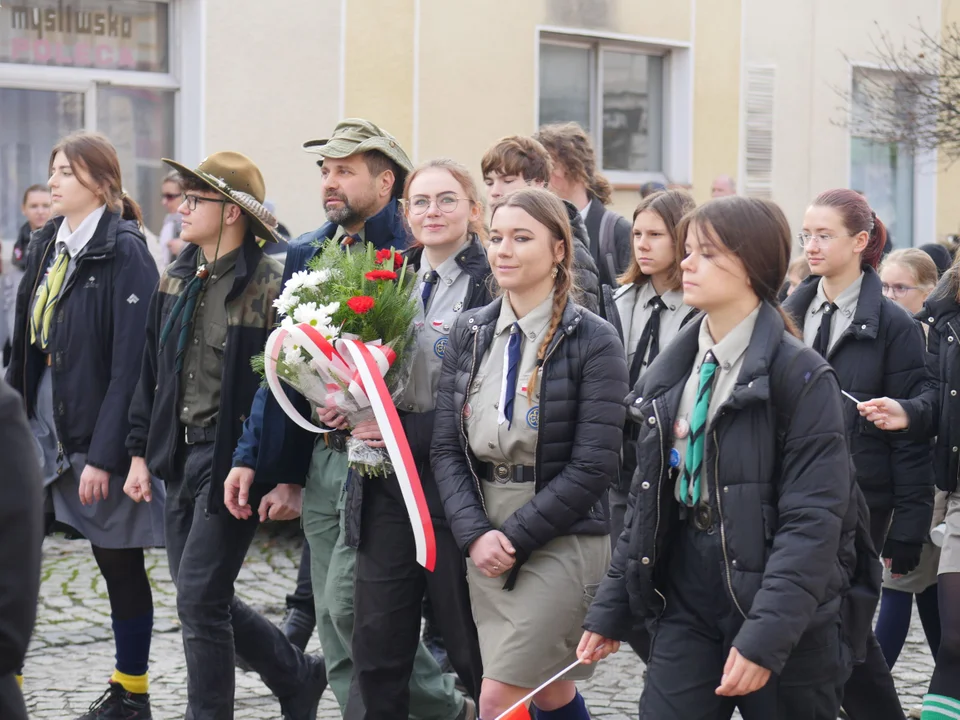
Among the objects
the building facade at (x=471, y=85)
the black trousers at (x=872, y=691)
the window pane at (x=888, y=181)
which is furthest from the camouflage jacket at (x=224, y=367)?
the window pane at (x=888, y=181)

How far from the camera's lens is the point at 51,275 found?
19.8 ft

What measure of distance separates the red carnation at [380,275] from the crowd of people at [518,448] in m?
0.23

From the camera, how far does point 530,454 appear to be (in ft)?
14.4

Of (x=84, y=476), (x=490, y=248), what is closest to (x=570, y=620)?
(x=490, y=248)

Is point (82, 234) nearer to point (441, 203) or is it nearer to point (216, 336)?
point (216, 336)

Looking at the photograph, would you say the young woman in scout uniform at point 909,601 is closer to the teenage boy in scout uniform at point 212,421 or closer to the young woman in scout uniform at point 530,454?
the young woman in scout uniform at point 530,454

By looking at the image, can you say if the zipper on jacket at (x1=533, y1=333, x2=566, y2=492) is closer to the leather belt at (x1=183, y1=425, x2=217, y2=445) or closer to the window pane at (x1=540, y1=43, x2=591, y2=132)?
the leather belt at (x1=183, y1=425, x2=217, y2=445)

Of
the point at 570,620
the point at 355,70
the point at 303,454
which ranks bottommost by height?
the point at 570,620

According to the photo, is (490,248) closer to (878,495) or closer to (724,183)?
(878,495)

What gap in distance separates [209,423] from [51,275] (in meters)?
1.23

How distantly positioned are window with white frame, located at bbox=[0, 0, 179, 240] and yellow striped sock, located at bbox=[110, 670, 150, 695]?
20.7ft

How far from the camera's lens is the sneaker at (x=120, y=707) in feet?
18.7

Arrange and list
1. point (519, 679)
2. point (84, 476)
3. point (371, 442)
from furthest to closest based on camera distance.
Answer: point (84, 476) → point (371, 442) → point (519, 679)

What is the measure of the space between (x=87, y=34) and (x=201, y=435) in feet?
22.5
